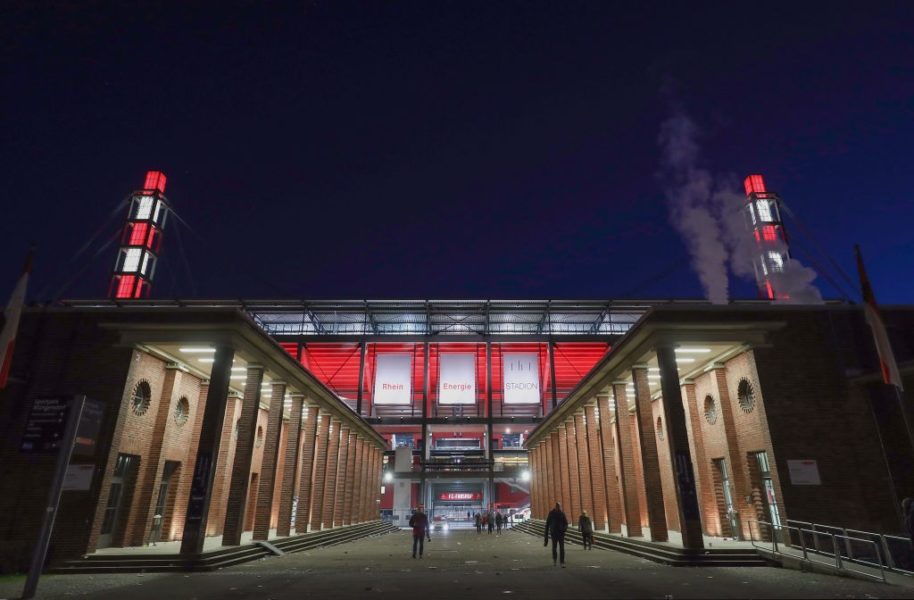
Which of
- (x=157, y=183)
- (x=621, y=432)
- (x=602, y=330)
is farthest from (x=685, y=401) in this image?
(x=157, y=183)

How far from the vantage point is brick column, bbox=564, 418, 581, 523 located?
1096 inches

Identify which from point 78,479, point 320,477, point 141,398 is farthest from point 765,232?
point 78,479

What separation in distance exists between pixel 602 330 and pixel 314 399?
3400 centimetres

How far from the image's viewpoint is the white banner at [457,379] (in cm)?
4456

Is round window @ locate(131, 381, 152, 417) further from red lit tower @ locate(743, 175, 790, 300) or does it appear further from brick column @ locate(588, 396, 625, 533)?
red lit tower @ locate(743, 175, 790, 300)

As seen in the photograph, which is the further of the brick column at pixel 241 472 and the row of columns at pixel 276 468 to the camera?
the brick column at pixel 241 472

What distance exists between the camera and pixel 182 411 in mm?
21438

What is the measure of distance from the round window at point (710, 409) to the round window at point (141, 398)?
2104 centimetres

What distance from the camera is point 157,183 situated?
5175 centimetres

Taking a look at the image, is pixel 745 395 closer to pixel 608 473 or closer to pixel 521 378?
pixel 608 473

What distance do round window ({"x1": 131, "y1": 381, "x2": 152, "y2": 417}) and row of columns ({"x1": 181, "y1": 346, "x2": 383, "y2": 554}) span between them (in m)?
3.23

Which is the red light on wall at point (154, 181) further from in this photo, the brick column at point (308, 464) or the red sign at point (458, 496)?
the red sign at point (458, 496)

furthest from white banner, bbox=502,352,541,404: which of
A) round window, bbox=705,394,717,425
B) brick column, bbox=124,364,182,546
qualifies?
brick column, bbox=124,364,182,546

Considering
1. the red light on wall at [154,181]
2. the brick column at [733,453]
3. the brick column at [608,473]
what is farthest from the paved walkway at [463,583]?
the red light on wall at [154,181]
